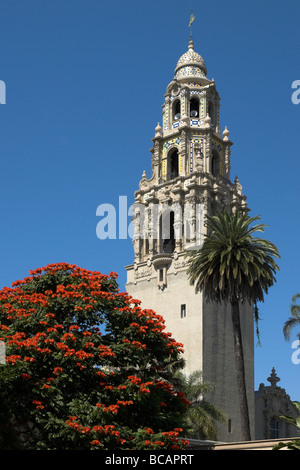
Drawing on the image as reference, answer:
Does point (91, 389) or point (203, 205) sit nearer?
point (91, 389)

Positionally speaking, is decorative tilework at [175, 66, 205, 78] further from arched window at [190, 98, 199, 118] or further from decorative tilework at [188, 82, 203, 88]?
arched window at [190, 98, 199, 118]

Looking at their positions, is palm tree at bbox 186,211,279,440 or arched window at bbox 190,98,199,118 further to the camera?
arched window at bbox 190,98,199,118

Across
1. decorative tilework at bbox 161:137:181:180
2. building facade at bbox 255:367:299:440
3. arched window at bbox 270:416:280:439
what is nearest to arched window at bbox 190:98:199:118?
decorative tilework at bbox 161:137:181:180

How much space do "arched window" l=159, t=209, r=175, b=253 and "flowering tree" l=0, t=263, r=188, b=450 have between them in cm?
2992

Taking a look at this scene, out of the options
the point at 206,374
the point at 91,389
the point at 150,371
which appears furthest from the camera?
the point at 206,374

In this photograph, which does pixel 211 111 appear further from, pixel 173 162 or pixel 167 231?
pixel 167 231

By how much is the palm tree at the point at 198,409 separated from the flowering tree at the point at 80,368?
481 inches

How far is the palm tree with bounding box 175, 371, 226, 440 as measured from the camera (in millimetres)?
46594

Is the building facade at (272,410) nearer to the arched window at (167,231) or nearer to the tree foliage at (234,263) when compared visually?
the arched window at (167,231)
